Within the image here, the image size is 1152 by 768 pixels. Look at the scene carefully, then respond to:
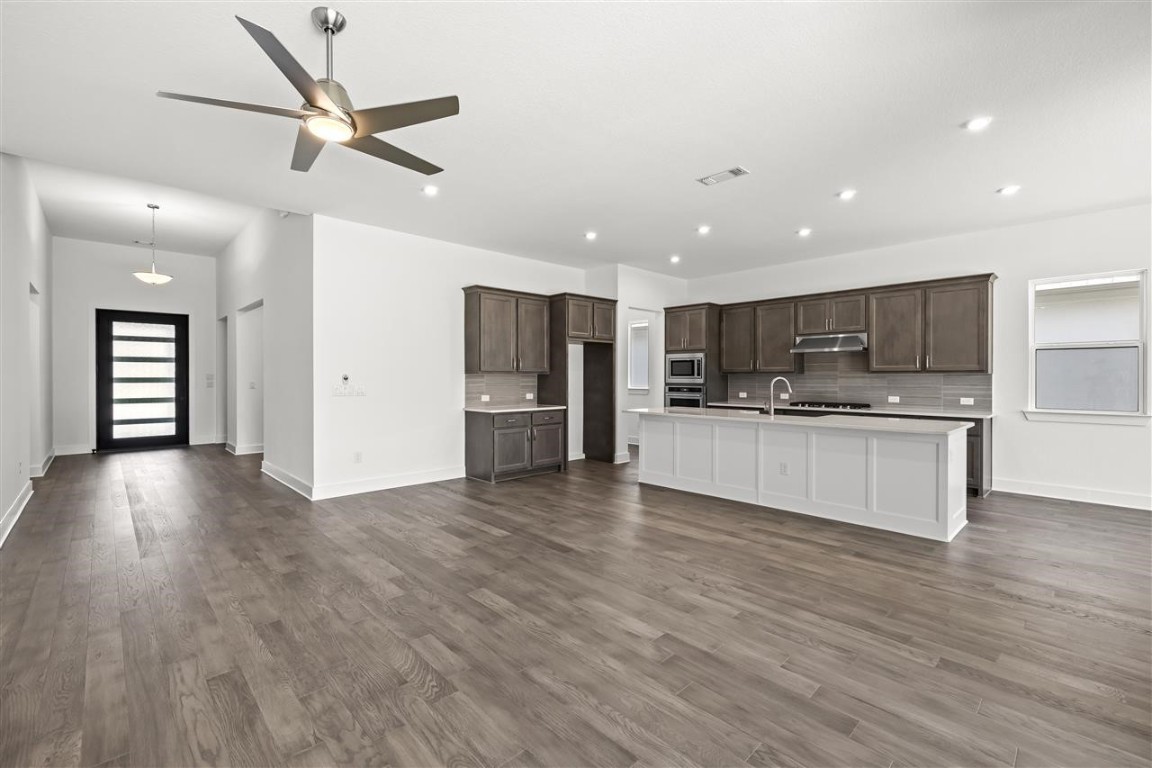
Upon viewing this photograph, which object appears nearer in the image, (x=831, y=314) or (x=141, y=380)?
(x=831, y=314)

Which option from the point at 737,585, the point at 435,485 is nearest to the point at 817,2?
the point at 737,585

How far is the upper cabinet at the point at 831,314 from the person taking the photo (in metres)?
6.41

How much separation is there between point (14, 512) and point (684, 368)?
7429 millimetres

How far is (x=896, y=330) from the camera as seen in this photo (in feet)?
20.1

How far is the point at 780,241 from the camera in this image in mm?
6211

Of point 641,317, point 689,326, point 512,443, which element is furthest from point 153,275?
point 689,326

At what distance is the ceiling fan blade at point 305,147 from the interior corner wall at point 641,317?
502 cm

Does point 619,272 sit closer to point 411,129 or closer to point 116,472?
point 411,129

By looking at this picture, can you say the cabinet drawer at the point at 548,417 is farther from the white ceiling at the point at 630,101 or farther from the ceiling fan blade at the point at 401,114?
the ceiling fan blade at the point at 401,114

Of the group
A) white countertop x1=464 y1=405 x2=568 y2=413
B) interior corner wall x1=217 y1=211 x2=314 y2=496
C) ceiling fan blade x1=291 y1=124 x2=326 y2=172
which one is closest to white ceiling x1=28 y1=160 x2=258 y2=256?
interior corner wall x1=217 y1=211 x2=314 y2=496

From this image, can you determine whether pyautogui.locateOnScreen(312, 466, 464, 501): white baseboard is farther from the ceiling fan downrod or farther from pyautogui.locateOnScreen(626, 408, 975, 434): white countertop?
the ceiling fan downrod

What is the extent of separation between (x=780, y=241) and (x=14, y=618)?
23.3ft

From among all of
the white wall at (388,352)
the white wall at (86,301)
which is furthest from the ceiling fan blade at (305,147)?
the white wall at (86,301)

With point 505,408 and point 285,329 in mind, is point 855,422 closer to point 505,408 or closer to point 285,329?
point 505,408
